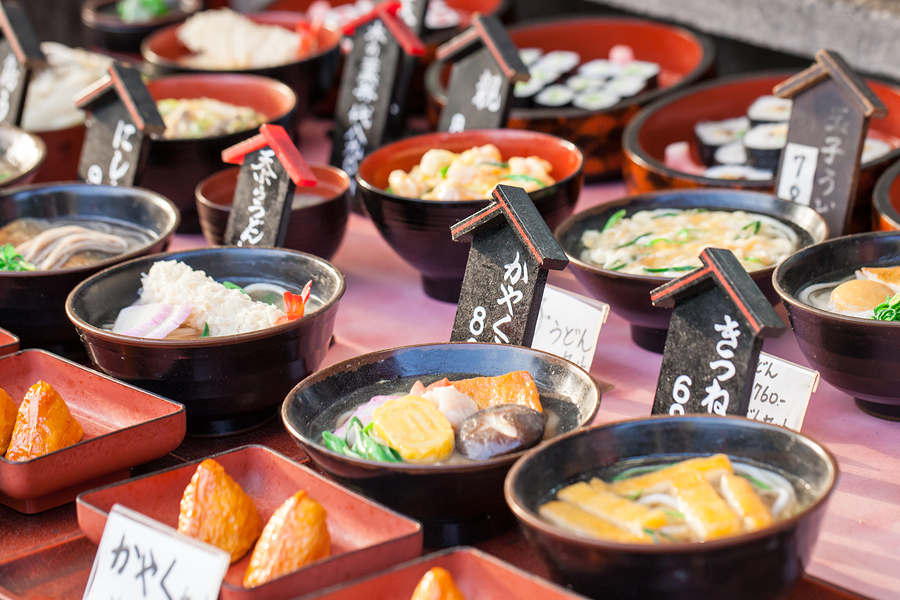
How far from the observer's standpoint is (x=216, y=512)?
1424 mm

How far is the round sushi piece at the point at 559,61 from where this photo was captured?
152 inches

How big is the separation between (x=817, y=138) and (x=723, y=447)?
1237 mm

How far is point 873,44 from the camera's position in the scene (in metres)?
3.15

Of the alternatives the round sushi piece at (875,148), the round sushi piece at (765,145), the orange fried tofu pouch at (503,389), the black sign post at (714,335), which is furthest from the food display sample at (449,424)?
the round sushi piece at (875,148)

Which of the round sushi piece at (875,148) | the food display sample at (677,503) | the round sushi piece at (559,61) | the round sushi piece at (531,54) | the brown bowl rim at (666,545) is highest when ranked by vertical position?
the brown bowl rim at (666,545)

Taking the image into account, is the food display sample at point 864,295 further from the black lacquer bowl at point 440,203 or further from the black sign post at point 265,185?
the black sign post at point 265,185

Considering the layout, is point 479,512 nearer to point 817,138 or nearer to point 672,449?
point 672,449

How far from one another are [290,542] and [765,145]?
85.2 inches

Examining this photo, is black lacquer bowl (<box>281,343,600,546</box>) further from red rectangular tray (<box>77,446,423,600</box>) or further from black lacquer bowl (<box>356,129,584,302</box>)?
black lacquer bowl (<box>356,129,584,302</box>)

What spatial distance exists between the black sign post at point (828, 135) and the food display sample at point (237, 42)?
213 cm

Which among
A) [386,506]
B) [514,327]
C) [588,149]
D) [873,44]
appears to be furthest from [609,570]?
[873,44]

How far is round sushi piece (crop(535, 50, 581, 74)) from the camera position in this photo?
3869mm

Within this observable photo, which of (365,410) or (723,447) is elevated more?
(723,447)

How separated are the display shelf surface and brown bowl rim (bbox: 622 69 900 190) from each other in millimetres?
401
